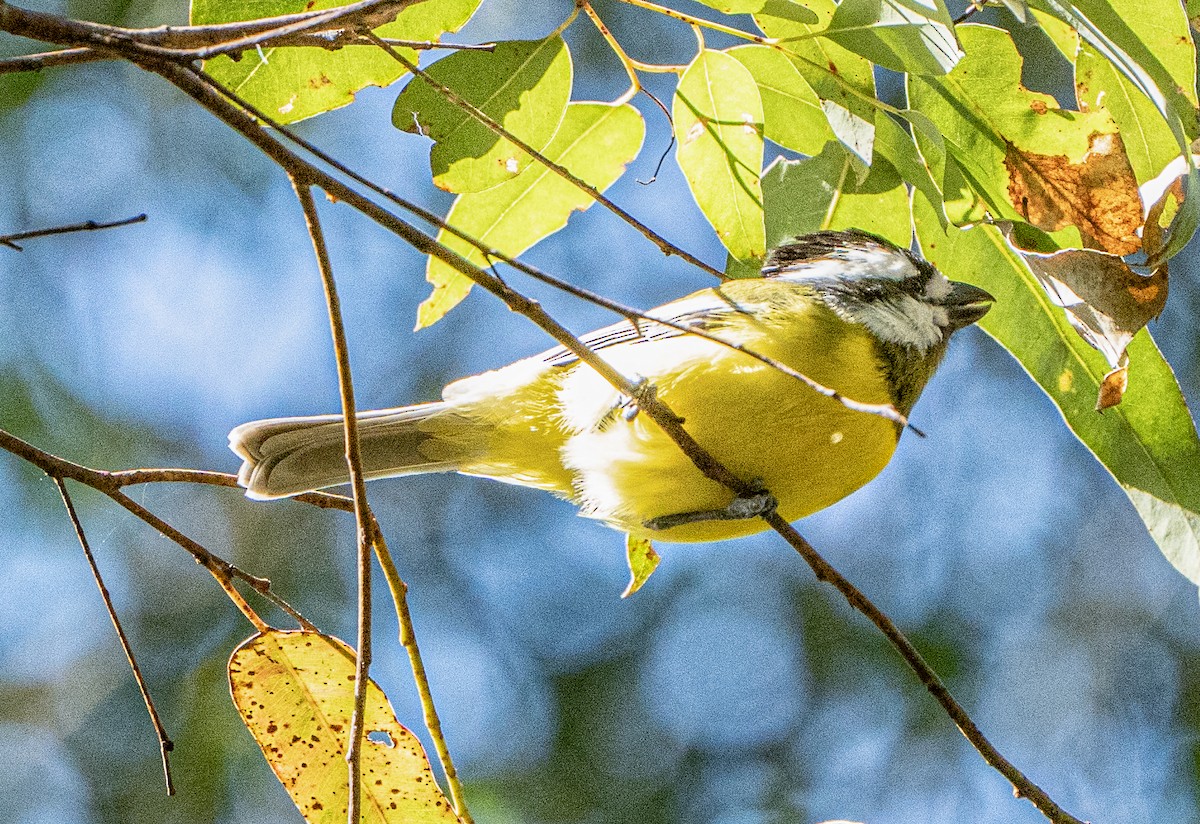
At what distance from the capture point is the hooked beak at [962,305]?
3.00 metres

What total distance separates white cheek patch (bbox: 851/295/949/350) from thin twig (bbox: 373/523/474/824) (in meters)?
1.41

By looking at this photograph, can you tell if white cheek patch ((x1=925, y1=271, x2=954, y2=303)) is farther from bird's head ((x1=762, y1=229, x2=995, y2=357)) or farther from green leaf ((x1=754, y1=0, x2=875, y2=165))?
green leaf ((x1=754, y1=0, x2=875, y2=165))

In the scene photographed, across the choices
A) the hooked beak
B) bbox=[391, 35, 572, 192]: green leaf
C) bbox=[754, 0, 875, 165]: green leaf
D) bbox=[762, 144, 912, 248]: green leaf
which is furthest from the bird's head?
bbox=[391, 35, 572, 192]: green leaf

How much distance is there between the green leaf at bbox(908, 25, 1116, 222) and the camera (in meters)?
2.29

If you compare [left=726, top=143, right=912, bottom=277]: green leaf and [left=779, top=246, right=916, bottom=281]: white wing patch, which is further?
[left=779, top=246, right=916, bottom=281]: white wing patch

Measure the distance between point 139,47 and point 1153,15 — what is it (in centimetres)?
169

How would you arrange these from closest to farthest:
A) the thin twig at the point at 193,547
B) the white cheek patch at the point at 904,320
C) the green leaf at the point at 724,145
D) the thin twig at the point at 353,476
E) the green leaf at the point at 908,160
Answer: the thin twig at the point at 353,476 < the thin twig at the point at 193,547 < the green leaf at the point at 908,160 < the green leaf at the point at 724,145 < the white cheek patch at the point at 904,320

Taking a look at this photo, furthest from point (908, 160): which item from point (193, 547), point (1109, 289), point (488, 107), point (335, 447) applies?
point (335, 447)

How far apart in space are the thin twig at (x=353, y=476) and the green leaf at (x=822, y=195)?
1.16 m

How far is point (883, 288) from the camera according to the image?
9.78 feet

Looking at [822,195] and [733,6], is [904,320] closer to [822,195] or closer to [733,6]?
[822,195]

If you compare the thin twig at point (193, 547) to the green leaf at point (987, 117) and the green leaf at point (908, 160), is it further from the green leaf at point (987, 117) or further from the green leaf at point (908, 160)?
the green leaf at point (987, 117)

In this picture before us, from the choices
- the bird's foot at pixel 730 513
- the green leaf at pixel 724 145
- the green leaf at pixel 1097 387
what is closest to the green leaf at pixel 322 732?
the bird's foot at pixel 730 513

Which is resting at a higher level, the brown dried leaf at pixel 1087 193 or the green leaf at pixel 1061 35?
the green leaf at pixel 1061 35
